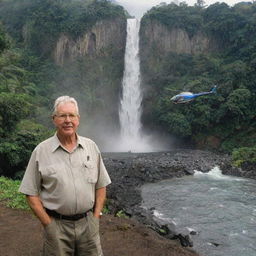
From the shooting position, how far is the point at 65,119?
2.79 m

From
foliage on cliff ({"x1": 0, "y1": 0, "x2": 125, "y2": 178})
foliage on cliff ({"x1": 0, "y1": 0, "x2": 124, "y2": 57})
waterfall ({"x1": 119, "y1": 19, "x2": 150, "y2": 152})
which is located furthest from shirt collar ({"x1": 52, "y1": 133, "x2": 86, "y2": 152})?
foliage on cliff ({"x1": 0, "y1": 0, "x2": 124, "y2": 57})

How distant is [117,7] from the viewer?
45.1 metres

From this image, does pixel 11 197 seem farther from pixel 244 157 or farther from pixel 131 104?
pixel 131 104

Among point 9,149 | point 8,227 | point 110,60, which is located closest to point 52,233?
point 8,227

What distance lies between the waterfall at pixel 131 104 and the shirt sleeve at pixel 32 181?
31333 millimetres

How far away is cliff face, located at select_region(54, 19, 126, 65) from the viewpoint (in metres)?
43.9

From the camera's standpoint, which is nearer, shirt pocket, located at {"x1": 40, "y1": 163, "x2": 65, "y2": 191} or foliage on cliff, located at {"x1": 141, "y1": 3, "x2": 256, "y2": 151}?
shirt pocket, located at {"x1": 40, "y1": 163, "x2": 65, "y2": 191}

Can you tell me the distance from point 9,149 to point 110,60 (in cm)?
3280

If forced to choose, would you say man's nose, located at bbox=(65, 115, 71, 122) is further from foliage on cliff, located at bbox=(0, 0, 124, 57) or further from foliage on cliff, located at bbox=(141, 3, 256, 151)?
foliage on cliff, located at bbox=(0, 0, 124, 57)

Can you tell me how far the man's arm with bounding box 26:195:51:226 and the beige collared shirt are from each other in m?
0.04

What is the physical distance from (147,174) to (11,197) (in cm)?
1029

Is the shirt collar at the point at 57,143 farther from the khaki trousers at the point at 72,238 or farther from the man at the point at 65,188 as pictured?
the khaki trousers at the point at 72,238

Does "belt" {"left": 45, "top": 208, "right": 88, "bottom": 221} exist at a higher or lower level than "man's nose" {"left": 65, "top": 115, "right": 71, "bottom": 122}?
lower

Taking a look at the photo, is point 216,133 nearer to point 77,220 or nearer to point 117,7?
point 117,7
